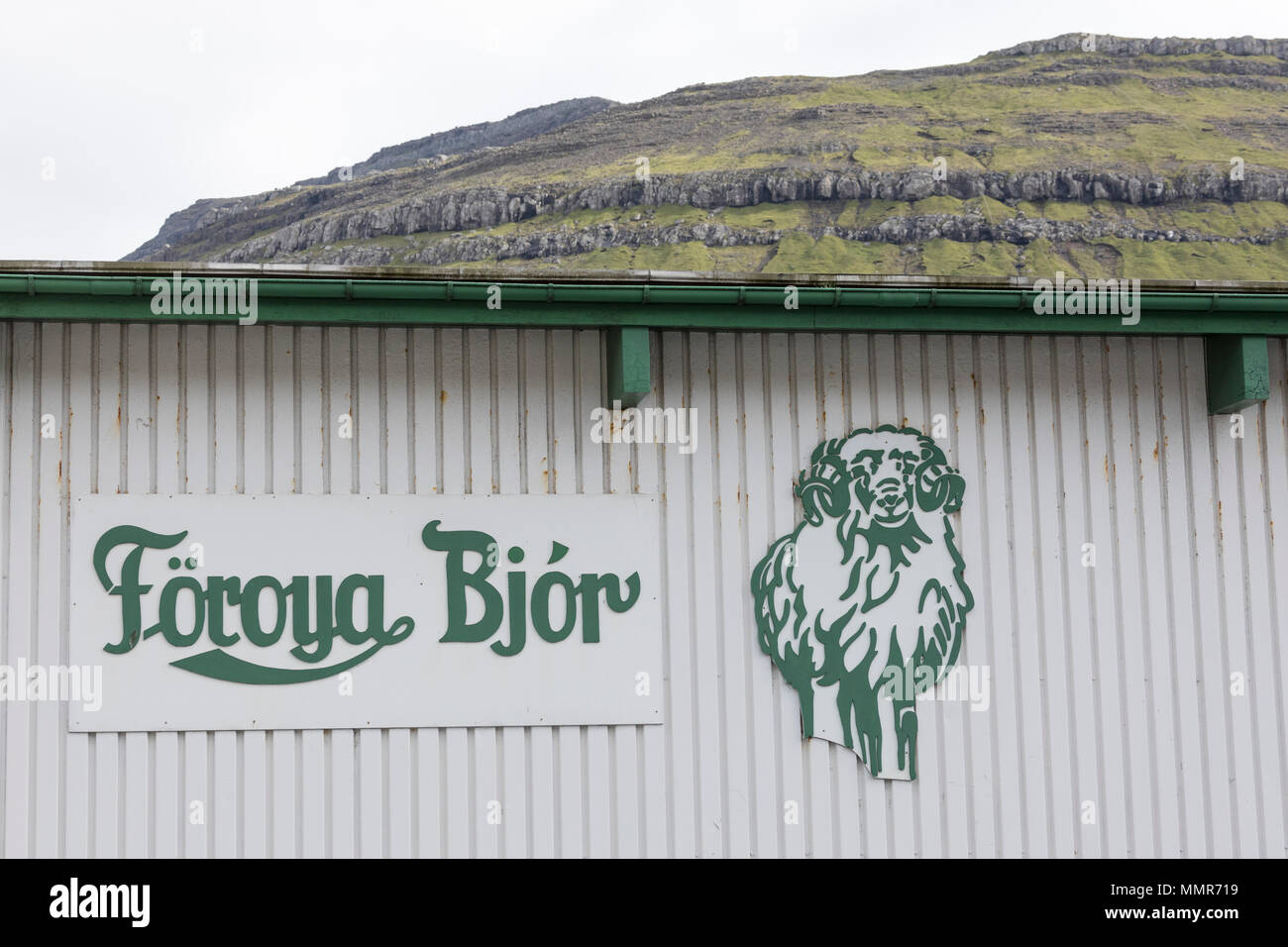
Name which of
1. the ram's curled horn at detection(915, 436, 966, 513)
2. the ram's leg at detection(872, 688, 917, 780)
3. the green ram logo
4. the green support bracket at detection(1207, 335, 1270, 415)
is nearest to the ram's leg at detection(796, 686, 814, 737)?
the green ram logo

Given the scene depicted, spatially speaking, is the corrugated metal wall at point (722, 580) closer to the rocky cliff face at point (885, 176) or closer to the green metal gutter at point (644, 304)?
the green metal gutter at point (644, 304)

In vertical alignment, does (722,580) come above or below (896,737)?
above

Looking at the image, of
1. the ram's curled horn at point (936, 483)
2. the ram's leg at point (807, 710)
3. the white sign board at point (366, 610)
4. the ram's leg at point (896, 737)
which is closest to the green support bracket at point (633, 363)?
the white sign board at point (366, 610)

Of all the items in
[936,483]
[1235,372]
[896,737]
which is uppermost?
[1235,372]

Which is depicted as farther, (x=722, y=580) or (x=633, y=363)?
(x=722, y=580)

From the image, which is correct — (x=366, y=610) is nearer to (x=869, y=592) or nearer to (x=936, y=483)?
(x=869, y=592)

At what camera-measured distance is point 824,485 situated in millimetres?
6762

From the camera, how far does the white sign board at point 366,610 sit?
628 centimetres

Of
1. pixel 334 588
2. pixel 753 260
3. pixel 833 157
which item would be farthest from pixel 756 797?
pixel 833 157

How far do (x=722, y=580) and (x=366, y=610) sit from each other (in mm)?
1750

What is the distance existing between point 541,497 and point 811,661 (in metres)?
1.57

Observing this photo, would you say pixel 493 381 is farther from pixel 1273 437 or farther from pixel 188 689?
pixel 1273 437

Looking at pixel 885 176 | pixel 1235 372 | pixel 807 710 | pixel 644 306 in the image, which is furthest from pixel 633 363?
pixel 885 176

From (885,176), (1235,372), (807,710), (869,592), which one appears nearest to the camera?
(807,710)
